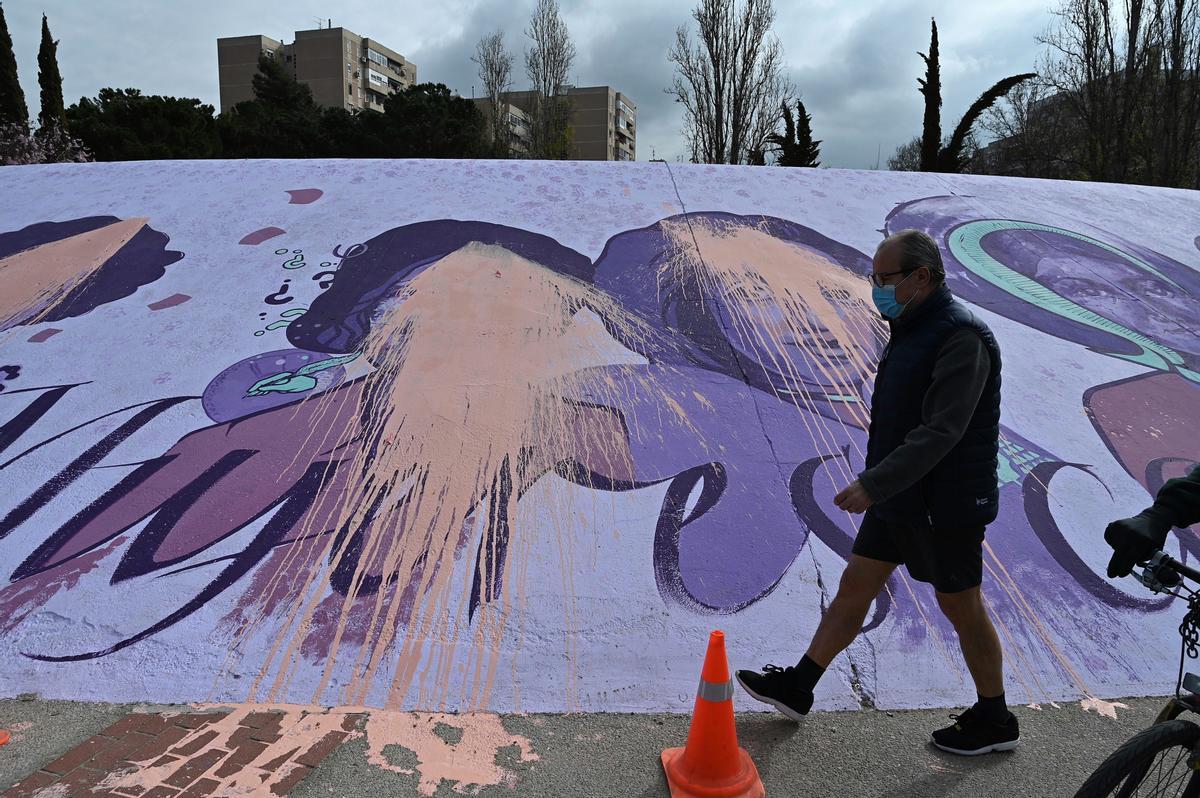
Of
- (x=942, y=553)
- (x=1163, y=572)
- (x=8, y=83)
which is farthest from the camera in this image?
(x=8, y=83)

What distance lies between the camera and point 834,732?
2.80 meters

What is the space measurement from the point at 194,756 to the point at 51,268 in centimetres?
515

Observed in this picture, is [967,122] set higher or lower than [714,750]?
higher

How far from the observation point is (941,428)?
8.10ft

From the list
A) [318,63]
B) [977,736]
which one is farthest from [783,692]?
[318,63]

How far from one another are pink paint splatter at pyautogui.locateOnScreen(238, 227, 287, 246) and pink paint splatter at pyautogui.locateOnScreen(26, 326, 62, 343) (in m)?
1.49

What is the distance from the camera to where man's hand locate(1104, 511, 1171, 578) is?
70.7 inches

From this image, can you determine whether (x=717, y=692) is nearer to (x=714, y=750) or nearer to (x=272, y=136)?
(x=714, y=750)

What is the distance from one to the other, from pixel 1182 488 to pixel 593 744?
1.96 metres

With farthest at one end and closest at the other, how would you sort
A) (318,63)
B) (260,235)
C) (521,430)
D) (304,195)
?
(318,63) < (304,195) < (260,235) < (521,430)

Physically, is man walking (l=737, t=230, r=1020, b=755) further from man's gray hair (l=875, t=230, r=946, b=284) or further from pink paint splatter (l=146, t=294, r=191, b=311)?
pink paint splatter (l=146, t=294, r=191, b=311)

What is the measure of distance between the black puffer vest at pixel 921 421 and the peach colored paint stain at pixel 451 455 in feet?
Answer: 5.14

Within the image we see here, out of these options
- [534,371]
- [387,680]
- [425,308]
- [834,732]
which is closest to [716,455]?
[534,371]

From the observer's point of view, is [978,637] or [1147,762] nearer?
[1147,762]
